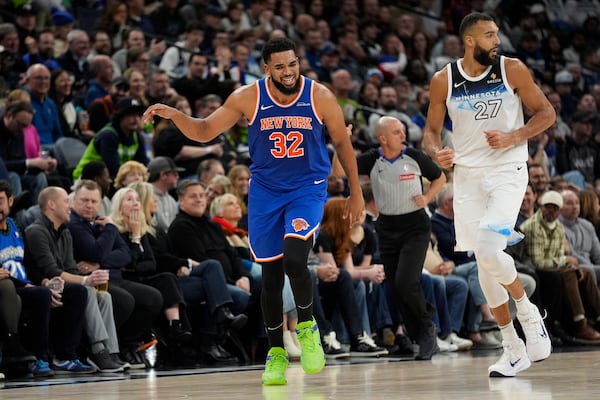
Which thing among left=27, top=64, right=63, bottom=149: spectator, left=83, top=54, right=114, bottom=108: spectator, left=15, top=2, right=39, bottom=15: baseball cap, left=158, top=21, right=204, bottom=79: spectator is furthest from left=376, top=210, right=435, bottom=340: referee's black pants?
left=15, top=2, right=39, bottom=15: baseball cap

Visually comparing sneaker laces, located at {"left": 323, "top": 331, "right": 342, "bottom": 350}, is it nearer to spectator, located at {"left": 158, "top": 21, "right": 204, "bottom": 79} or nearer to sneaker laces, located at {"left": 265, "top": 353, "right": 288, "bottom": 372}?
sneaker laces, located at {"left": 265, "top": 353, "right": 288, "bottom": 372}

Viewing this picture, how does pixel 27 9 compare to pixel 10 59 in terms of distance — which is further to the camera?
pixel 27 9

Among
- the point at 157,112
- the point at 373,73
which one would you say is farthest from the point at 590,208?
the point at 157,112

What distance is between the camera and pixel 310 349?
622cm

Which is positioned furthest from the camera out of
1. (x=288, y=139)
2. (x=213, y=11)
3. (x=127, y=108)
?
(x=213, y=11)

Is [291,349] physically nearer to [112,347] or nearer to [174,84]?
[112,347]

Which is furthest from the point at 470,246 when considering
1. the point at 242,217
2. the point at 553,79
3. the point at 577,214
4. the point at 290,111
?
the point at 553,79

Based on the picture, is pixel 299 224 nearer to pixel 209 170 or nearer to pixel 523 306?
pixel 523 306

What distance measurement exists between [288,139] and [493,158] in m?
1.20

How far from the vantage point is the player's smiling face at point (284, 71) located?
623 centimetres

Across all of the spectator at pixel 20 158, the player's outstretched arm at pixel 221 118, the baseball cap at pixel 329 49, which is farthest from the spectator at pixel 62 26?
the player's outstretched arm at pixel 221 118

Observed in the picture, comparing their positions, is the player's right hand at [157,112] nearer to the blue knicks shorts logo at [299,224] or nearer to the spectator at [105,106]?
the blue knicks shorts logo at [299,224]

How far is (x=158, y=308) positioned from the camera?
8.45m

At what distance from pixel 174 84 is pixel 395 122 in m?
4.24
